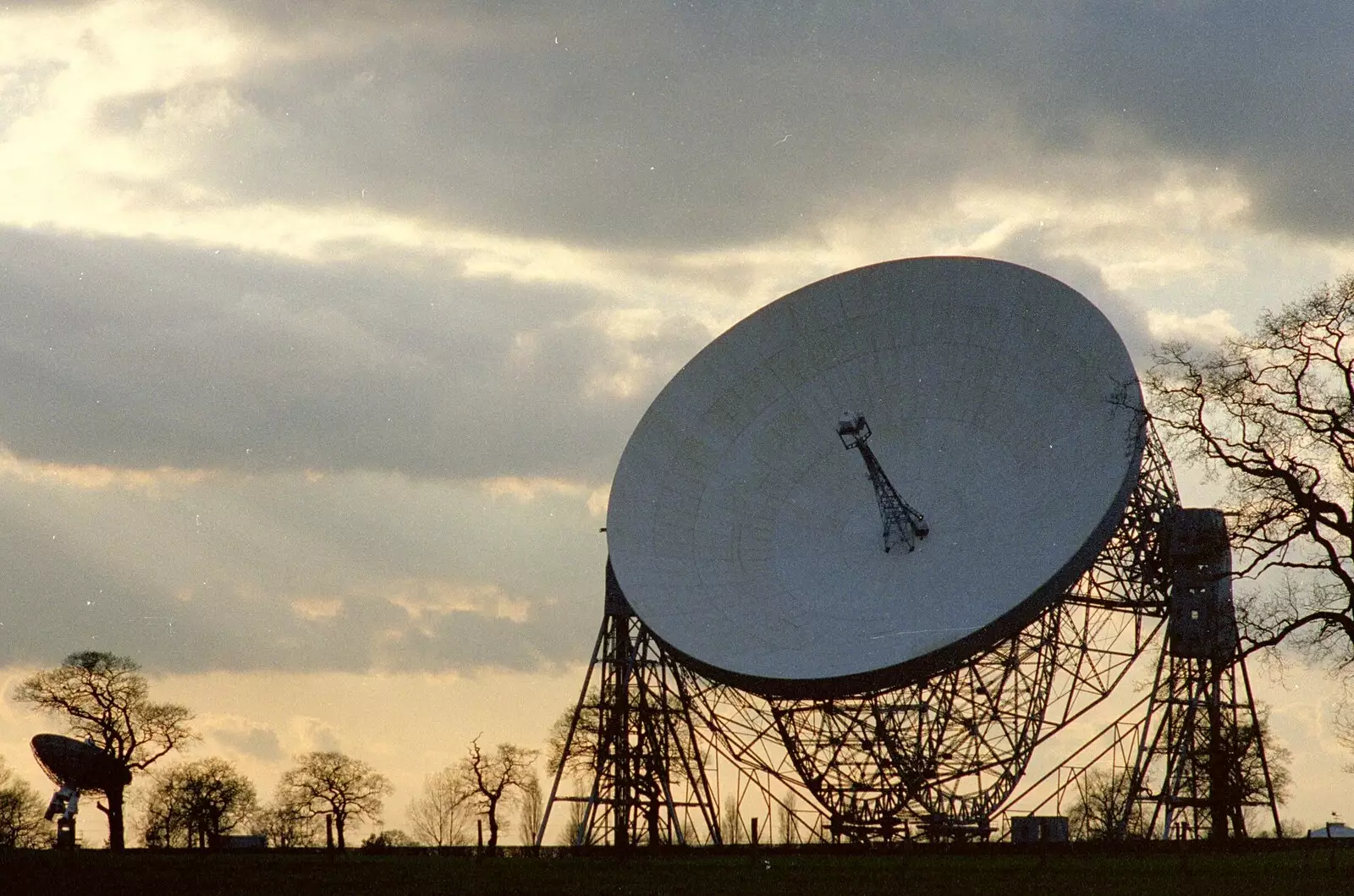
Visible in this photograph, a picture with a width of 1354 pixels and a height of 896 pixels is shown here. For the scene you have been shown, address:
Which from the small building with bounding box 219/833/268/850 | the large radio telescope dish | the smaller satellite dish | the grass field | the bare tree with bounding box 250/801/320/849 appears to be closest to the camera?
the grass field

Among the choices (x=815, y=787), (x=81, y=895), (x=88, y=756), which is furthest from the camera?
(x=88, y=756)

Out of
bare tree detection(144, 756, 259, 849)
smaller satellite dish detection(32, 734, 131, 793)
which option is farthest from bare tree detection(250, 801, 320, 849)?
smaller satellite dish detection(32, 734, 131, 793)

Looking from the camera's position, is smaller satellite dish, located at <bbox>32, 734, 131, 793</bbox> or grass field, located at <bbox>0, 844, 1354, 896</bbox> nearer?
grass field, located at <bbox>0, 844, 1354, 896</bbox>

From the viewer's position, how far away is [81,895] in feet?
98.9

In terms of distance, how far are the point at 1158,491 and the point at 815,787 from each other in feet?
42.6

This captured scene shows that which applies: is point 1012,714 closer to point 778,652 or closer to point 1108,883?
point 778,652

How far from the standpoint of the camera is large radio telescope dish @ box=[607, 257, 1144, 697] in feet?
155

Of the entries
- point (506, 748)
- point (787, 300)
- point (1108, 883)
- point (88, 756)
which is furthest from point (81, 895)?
point (506, 748)

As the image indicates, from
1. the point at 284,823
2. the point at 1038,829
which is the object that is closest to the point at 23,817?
the point at 284,823

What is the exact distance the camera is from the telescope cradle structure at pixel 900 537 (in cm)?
4769

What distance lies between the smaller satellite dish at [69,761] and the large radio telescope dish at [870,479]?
82.9ft

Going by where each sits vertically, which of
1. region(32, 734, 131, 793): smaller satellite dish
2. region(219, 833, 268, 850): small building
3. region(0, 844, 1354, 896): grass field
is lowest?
region(0, 844, 1354, 896): grass field

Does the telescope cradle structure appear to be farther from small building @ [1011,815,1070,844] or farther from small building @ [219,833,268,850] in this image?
small building @ [219,833,268,850]

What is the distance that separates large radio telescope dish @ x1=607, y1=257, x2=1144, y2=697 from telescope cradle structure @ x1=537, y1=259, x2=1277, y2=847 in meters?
0.07
